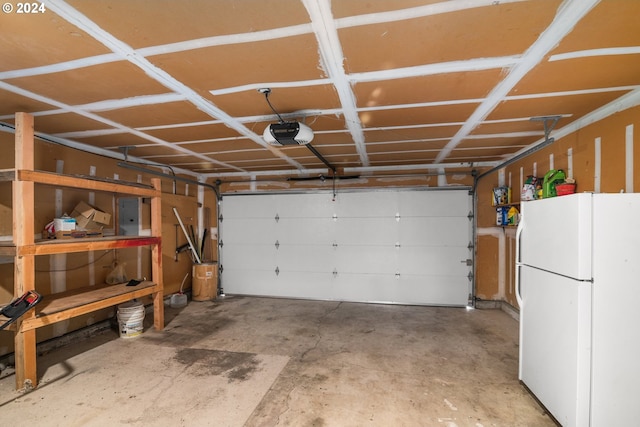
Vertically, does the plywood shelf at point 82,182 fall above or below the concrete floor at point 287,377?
above

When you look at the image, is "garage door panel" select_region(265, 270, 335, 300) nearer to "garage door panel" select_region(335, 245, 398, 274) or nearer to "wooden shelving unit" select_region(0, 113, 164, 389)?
A: "garage door panel" select_region(335, 245, 398, 274)

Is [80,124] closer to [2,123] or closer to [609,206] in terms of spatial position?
[2,123]

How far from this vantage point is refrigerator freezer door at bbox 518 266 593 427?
1.84 m

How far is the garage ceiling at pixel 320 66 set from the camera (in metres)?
1.34

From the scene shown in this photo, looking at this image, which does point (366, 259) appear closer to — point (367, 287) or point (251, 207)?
point (367, 287)

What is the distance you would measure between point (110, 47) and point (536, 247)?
10.4 ft

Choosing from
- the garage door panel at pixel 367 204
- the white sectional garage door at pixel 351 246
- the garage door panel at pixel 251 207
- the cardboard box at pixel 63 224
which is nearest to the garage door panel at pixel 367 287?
the white sectional garage door at pixel 351 246

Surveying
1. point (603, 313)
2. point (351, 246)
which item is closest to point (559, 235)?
point (603, 313)

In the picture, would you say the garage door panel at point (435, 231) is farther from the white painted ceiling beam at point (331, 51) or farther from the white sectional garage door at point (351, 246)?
the white painted ceiling beam at point (331, 51)

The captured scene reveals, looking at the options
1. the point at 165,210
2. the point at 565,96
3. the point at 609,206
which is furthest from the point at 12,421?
the point at 565,96

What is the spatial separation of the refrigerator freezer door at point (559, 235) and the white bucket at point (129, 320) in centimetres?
417

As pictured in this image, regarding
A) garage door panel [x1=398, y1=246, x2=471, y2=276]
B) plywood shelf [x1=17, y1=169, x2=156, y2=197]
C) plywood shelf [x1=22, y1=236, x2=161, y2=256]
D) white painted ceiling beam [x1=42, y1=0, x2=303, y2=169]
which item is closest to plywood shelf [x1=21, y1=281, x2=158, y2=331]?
plywood shelf [x1=22, y1=236, x2=161, y2=256]

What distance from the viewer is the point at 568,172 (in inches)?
119

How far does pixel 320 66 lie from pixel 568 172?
9.28ft
